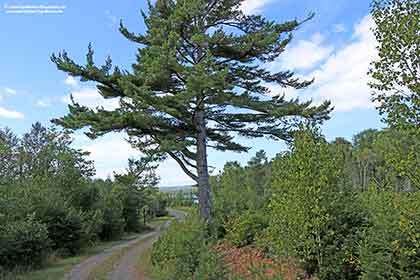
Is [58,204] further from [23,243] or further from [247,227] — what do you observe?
[247,227]

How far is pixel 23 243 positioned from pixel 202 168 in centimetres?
724

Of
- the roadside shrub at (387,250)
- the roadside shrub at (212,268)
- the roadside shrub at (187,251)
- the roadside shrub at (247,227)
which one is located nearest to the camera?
the roadside shrub at (387,250)

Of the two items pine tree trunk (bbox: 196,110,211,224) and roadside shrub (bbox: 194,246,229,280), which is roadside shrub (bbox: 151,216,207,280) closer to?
roadside shrub (bbox: 194,246,229,280)

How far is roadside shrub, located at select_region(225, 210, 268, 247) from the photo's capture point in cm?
1504

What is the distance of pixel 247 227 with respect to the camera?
50.0 ft

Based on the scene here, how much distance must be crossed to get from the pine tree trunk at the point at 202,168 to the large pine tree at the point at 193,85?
0.13ft

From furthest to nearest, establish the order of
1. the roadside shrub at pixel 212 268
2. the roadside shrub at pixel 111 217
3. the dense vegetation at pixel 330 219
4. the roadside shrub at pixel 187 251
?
the roadside shrub at pixel 111 217 < the roadside shrub at pixel 187 251 < the roadside shrub at pixel 212 268 < the dense vegetation at pixel 330 219

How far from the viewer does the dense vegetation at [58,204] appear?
15344 mm

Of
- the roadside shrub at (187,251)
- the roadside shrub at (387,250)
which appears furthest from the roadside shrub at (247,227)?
the roadside shrub at (387,250)

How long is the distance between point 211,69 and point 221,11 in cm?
432

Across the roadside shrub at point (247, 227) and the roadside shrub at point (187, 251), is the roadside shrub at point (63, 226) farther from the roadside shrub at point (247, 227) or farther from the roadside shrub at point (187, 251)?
the roadside shrub at point (187, 251)

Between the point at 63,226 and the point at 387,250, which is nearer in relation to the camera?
the point at 387,250

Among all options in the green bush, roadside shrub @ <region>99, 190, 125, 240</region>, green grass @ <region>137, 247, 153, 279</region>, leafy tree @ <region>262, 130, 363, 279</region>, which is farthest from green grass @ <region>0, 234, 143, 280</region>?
roadside shrub @ <region>99, 190, 125, 240</region>

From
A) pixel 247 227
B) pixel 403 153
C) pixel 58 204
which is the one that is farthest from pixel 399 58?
pixel 58 204
